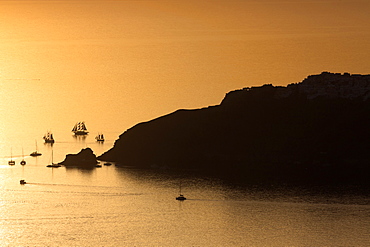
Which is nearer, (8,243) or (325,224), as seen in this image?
(8,243)

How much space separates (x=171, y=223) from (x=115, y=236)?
18065mm

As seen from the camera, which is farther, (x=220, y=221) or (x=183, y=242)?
(x=220, y=221)

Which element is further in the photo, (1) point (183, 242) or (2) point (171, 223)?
(2) point (171, 223)

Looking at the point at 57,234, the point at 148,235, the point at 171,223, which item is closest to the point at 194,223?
the point at 171,223

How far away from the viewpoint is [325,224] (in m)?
194

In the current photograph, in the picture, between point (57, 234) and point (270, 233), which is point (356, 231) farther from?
point (57, 234)

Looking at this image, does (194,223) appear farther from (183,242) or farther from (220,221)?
(183,242)

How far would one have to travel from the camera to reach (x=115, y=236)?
180875 millimetres

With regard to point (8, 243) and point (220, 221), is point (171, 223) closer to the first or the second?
point (220, 221)

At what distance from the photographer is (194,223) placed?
7712 inches

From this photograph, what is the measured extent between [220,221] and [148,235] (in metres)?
22.1

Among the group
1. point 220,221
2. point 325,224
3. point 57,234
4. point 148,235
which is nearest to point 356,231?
point 325,224

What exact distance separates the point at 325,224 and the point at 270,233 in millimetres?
14669

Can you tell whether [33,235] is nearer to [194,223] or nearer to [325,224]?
[194,223]
